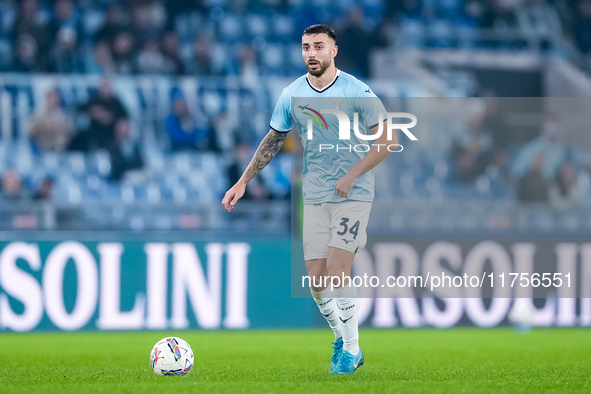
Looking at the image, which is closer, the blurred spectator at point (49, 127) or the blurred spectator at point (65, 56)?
the blurred spectator at point (49, 127)

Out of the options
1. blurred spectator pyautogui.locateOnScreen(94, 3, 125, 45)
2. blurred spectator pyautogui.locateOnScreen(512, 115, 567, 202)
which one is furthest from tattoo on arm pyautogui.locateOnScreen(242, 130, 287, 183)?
blurred spectator pyautogui.locateOnScreen(94, 3, 125, 45)

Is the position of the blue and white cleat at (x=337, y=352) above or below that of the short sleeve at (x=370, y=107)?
below

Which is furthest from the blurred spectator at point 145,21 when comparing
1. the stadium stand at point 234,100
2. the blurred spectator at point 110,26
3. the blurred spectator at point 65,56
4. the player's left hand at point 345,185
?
the player's left hand at point 345,185

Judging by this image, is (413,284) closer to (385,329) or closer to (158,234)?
Answer: (385,329)

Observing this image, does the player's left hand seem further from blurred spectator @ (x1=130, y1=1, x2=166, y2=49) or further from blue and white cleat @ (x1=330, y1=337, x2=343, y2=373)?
blurred spectator @ (x1=130, y1=1, x2=166, y2=49)

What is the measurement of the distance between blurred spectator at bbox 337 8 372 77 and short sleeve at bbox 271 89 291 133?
8.53 meters

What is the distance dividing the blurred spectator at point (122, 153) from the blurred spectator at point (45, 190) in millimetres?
1017

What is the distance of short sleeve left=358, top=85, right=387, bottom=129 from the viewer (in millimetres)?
6086

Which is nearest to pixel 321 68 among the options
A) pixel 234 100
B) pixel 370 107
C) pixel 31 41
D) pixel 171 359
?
pixel 370 107

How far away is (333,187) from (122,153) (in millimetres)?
6745

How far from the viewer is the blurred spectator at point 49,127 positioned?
12.2 metres

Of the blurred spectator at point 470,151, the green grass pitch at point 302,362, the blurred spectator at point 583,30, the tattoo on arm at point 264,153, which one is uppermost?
the blurred spectator at point 583,30

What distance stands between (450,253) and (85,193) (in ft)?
15.6

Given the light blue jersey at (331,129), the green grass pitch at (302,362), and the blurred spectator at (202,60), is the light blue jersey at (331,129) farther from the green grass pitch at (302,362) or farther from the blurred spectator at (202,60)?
the blurred spectator at (202,60)
